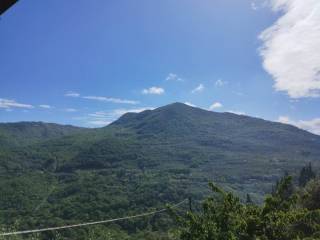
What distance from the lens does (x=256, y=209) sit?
10664 millimetres

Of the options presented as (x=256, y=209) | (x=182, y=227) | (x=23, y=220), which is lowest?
(x=23, y=220)

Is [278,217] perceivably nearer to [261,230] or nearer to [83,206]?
[261,230]

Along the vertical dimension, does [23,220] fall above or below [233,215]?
below

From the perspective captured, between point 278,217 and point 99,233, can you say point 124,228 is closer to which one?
point 99,233

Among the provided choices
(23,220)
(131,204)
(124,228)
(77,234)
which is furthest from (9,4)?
(131,204)

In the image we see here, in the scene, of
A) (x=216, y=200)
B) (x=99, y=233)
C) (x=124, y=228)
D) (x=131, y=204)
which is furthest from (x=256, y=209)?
(x=131, y=204)

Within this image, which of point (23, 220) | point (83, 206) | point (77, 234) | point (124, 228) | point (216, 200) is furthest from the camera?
point (83, 206)

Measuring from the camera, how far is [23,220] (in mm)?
164625

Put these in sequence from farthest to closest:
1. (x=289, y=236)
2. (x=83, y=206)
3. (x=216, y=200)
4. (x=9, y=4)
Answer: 1. (x=83, y=206)
2. (x=216, y=200)
3. (x=289, y=236)
4. (x=9, y=4)

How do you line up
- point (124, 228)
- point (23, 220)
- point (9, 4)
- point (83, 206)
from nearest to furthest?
point (9, 4), point (124, 228), point (23, 220), point (83, 206)

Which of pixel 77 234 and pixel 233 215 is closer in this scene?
pixel 233 215

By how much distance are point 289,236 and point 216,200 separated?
7.78 feet

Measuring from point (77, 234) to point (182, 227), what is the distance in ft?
393

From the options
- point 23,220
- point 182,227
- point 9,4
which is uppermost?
point 9,4
